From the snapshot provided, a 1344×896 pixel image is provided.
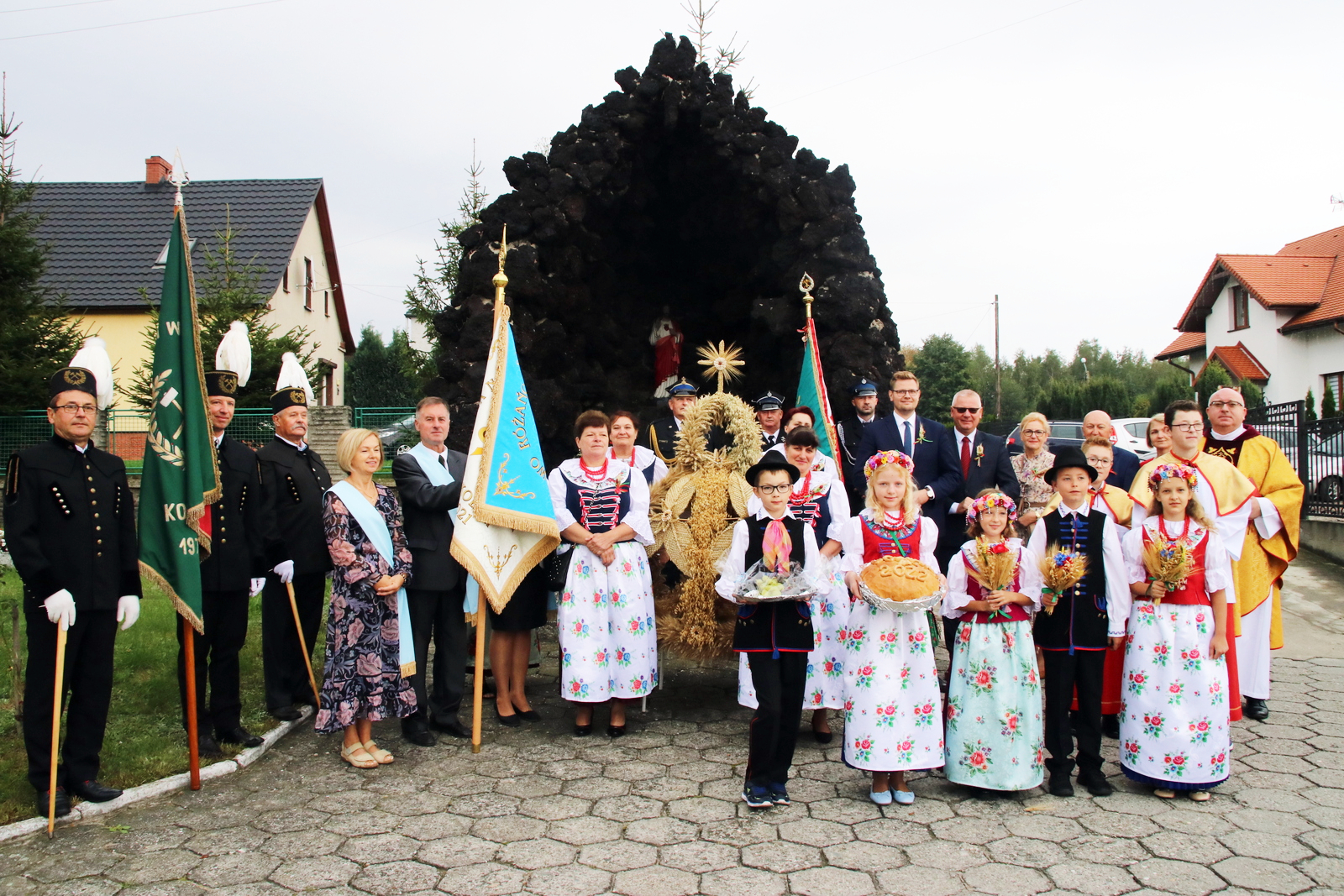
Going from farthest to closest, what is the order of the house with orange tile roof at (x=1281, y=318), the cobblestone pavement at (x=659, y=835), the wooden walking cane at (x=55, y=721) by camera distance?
1. the house with orange tile roof at (x=1281, y=318)
2. the wooden walking cane at (x=55, y=721)
3. the cobblestone pavement at (x=659, y=835)

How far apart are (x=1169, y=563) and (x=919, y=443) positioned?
80.9 inches

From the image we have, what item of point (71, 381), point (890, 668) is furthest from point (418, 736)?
point (890, 668)

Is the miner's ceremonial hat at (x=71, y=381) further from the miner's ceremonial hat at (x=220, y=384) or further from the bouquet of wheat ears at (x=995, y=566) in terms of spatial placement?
the bouquet of wheat ears at (x=995, y=566)

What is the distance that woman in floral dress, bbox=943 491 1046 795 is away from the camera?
14.0 feet

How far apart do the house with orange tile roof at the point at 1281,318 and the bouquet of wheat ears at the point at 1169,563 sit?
2276 cm

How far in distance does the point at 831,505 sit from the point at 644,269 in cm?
520

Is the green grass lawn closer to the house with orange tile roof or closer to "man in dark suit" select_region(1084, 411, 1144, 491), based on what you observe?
"man in dark suit" select_region(1084, 411, 1144, 491)

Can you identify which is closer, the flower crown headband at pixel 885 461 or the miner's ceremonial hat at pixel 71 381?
the miner's ceremonial hat at pixel 71 381

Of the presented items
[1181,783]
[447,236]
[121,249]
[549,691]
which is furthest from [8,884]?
[121,249]

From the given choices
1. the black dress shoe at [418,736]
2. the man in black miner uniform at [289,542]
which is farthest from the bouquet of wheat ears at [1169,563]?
the man in black miner uniform at [289,542]

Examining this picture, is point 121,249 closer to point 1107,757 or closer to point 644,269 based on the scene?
point 644,269

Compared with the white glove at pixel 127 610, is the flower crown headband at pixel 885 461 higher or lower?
higher

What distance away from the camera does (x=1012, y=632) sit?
4.36 metres

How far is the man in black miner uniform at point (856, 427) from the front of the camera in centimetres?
661
